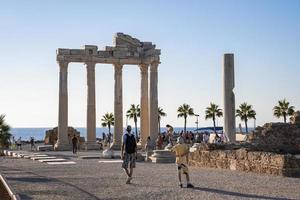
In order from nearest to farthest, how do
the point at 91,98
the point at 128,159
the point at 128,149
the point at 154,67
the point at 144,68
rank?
1. the point at 128,149
2. the point at 128,159
3. the point at 154,67
4. the point at 91,98
5. the point at 144,68

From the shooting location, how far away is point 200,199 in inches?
585

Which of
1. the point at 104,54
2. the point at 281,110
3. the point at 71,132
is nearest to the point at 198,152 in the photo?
the point at 104,54

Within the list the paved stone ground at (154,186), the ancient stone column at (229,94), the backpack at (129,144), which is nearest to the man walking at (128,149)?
the backpack at (129,144)

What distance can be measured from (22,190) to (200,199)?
5.95 metres

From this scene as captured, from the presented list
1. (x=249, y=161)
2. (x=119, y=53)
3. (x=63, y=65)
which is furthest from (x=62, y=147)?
(x=249, y=161)

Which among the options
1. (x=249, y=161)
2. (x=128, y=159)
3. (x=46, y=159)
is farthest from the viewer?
A: (x=46, y=159)

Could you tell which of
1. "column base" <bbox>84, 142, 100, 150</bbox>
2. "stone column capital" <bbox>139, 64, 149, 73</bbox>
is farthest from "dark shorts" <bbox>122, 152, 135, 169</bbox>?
"stone column capital" <bbox>139, 64, 149, 73</bbox>

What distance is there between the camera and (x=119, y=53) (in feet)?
168

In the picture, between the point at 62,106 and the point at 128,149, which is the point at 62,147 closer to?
the point at 62,106

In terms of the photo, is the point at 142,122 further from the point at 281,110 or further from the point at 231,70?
the point at 281,110

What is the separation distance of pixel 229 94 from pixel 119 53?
69.9ft

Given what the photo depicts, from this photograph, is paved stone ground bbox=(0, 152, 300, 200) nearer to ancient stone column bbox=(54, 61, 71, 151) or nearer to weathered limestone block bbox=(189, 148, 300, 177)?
weathered limestone block bbox=(189, 148, 300, 177)

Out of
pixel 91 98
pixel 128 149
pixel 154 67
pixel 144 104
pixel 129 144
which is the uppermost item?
pixel 154 67

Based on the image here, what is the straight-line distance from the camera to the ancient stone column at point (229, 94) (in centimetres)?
3141
